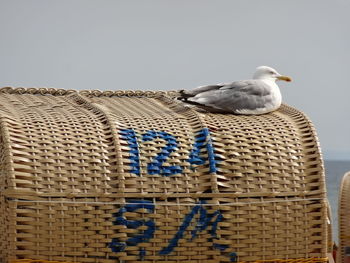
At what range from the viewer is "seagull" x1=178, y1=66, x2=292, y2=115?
2398 millimetres

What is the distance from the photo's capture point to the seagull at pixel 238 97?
2.40 metres

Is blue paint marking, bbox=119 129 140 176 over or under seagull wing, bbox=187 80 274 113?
under

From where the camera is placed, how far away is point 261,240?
88.8 inches

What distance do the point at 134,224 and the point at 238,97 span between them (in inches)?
19.2

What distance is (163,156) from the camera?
221 centimetres

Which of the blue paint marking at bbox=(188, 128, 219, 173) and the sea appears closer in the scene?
the blue paint marking at bbox=(188, 128, 219, 173)

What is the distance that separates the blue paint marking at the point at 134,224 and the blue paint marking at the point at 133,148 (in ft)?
0.26

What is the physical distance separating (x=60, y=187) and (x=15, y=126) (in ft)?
0.64

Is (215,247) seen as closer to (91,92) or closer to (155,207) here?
(155,207)

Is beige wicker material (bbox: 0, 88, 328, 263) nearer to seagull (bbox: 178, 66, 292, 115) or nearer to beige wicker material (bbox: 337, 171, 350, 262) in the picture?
seagull (bbox: 178, 66, 292, 115)

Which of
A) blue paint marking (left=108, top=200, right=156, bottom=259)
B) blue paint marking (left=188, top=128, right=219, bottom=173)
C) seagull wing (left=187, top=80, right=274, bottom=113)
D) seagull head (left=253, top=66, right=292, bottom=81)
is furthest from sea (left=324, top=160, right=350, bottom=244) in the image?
blue paint marking (left=108, top=200, right=156, bottom=259)

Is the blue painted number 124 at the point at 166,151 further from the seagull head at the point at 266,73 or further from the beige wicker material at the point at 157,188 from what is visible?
the seagull head at the point at 266,73

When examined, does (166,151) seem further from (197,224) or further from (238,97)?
(238,97)

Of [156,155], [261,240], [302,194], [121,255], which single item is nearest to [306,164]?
[302,194]
